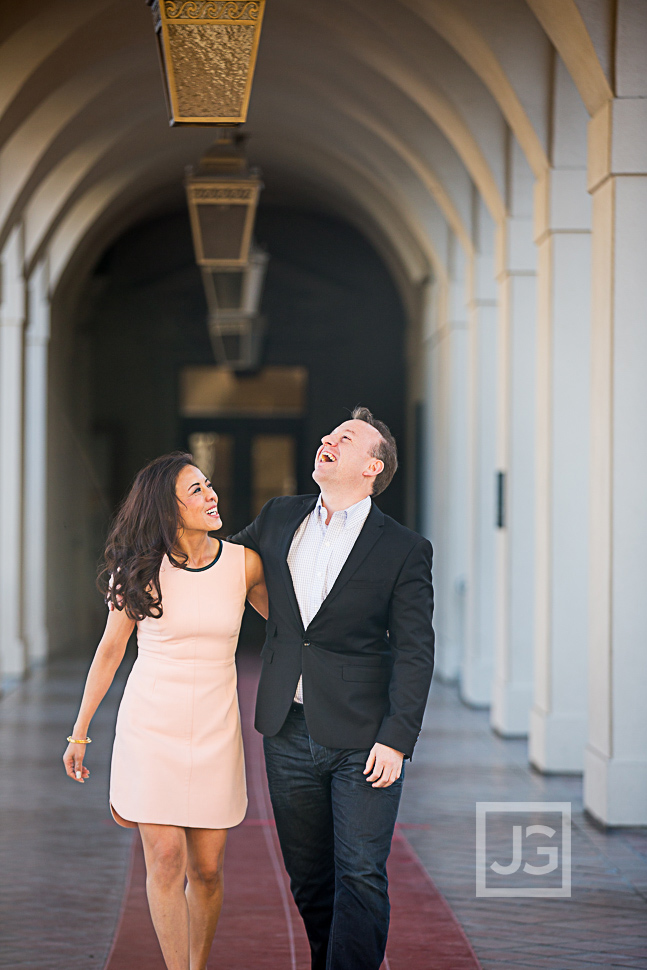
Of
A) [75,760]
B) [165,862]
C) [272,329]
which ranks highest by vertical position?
[272,329]

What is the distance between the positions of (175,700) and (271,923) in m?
1.68

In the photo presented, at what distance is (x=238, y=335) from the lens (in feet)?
40.4

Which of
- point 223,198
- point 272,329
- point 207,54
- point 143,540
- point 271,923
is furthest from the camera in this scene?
point 272,329

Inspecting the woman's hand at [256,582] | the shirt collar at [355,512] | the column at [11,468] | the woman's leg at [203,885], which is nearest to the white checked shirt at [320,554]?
the shirt collar at [355,512]

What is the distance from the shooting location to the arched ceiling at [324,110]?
6796mm

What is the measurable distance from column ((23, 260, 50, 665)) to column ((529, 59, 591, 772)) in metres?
7.11

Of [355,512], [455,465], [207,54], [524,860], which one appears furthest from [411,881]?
[455,465]

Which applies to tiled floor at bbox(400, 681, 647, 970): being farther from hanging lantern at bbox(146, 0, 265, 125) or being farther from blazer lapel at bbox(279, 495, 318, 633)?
hanging lantern at bbox(146, 0, 265, 125)

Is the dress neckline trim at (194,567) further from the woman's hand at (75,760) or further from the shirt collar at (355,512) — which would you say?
the woman's hand at (75,760)

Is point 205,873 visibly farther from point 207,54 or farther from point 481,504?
point 481,504

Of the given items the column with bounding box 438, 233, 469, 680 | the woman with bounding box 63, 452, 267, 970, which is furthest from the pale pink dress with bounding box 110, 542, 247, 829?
the column with bounding box 438, 233, 469, 680

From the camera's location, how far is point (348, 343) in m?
17.2

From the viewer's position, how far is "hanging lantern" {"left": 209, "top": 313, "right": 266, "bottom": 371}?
1145 centimetres

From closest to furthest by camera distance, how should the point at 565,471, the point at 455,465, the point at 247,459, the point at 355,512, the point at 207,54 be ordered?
the point at 355,512
the point at 207,54
the point at 565,471
the point at 455,465
the point at 247,459
